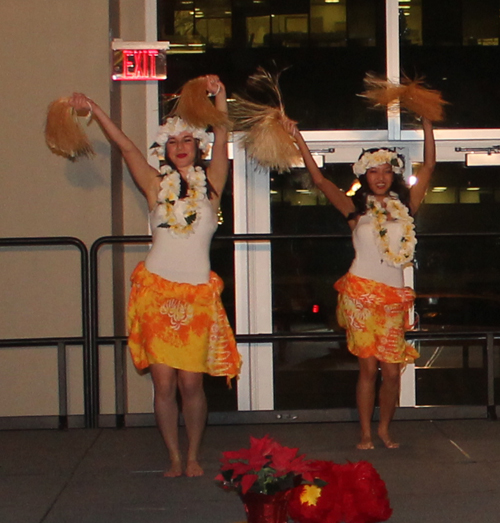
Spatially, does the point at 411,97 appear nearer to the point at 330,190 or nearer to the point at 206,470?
the point at 330,190

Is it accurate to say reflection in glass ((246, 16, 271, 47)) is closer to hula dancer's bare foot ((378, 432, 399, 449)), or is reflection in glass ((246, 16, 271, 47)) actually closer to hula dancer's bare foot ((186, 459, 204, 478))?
hula dancer's bare foot ((378, 432, 399, 449))

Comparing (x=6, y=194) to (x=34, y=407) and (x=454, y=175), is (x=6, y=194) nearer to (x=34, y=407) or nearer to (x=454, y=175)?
(x=34, y=407)

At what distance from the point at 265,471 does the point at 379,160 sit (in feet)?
7.06

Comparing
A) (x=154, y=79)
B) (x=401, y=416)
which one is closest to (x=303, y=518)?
(x=401, y=416)

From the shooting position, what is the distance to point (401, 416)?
5195mm

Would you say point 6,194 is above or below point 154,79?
below

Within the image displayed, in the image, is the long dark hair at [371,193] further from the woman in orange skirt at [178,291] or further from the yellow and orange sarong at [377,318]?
the woman in orange skirt at [178,291]

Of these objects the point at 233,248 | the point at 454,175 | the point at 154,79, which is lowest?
Answer: the point at 233,248

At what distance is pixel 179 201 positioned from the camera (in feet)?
13.3

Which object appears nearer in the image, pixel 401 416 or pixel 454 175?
pixel 401 416

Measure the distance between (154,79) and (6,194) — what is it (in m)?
1.13

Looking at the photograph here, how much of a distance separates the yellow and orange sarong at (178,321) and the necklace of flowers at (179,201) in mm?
252

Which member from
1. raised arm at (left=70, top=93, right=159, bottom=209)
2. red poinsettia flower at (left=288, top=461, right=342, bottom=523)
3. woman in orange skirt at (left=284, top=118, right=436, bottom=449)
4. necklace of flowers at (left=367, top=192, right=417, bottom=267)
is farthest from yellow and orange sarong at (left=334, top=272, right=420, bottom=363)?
red poinsettia flower at (left=288, top=461, right=342, bottom=523)

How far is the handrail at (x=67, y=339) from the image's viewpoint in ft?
16.4
